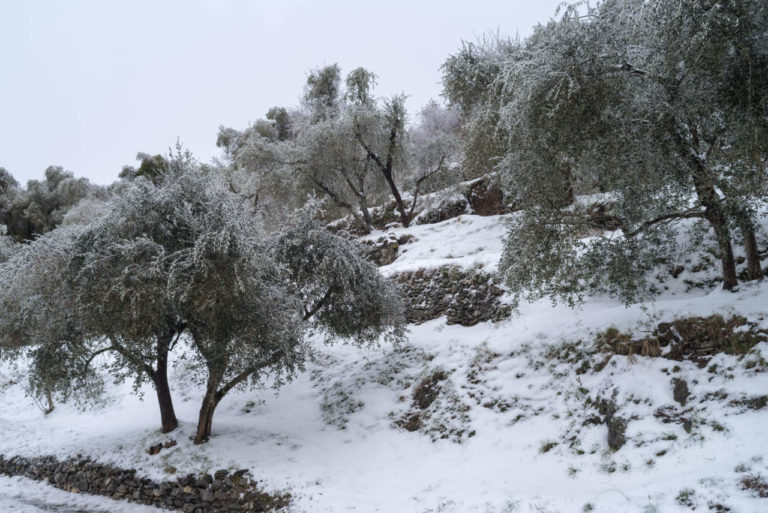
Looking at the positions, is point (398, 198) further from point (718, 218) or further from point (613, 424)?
point (613, 424)

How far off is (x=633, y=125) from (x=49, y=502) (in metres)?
16.5

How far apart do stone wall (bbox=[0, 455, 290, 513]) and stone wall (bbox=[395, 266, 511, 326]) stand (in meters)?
7.89

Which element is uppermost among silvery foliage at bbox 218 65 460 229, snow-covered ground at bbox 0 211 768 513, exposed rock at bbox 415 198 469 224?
silvery foliage at bbox 218 65 460 229

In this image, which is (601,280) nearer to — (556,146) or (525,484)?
(556,146)

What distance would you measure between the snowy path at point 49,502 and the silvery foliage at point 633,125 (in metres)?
11.0

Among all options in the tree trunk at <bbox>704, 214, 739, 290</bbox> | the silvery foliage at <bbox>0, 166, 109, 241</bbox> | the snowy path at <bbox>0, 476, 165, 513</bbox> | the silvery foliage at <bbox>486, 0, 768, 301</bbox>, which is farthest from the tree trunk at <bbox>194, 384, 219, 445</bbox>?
the silvery foliage at <bbox>0, 166, 109, 241</bbox>

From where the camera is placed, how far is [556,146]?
881cm

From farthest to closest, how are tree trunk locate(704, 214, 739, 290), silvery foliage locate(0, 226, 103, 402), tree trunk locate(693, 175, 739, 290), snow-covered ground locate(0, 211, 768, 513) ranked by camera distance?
1. silvery foliage locate(0, 226, 103, 402)
2. tree trunk locate(704, 214, 739, 290)
3. tree trunk locate(693, 175, 739, 290)
4. snow-covered ground locate(0, 211, 768, 513)

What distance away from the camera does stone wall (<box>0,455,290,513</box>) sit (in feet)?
30.4

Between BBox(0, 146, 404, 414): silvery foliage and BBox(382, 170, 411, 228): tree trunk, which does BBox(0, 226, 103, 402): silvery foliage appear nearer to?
BBox(0, 146, 404, 414): silvery foliage

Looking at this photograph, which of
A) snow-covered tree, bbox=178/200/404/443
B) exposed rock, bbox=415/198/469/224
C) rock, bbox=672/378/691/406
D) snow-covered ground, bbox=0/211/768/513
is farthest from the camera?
exposed rock, bbox=415/198/469/224

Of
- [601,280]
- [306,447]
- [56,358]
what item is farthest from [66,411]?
[601,280]

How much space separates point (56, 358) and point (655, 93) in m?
15.6

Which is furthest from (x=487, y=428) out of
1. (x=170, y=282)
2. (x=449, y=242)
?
(x=449, y=242)
